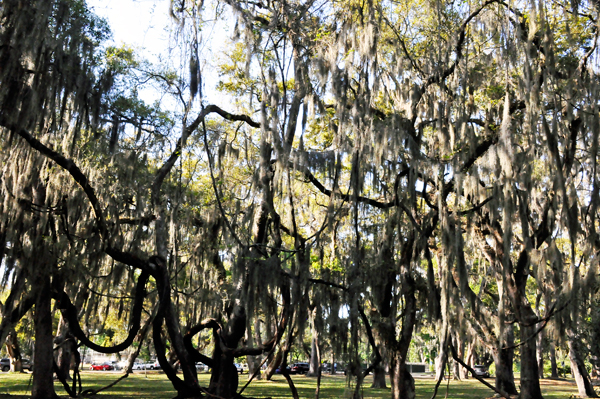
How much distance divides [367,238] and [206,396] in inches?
215

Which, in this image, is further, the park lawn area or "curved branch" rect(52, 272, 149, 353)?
the park lawn area

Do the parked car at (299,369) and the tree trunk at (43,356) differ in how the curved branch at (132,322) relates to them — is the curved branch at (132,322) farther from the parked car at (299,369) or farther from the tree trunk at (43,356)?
the parked car at (299,369)

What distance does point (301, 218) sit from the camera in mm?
16703

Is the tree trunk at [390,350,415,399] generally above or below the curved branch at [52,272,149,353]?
below

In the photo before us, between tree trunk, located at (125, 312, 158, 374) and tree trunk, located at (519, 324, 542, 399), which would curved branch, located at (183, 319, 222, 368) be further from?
tree trunk, located at (519, 324, 542, 399)

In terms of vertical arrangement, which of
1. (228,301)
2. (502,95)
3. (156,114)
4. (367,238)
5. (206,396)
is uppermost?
(502,95)

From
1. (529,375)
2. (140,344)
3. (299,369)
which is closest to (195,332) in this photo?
(140,344)

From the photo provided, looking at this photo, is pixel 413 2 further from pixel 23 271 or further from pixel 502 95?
pixel 23 271

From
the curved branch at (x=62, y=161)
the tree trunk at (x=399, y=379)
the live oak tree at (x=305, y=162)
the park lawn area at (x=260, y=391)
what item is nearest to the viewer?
the curved branch at (x=62, y=161)

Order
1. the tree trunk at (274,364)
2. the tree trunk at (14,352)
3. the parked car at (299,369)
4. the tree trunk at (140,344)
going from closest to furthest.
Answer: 1. the tree trunk at (140,344)
2. the tree trunk at (274,364)
3. the tree trunk at (14,352)
4. the parked car at (299,369)

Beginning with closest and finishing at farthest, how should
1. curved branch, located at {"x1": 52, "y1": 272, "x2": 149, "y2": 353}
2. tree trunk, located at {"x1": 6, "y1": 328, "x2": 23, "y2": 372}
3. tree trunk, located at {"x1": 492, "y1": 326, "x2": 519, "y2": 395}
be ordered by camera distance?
curved branch, located at {"x1": 52, "y1": 272, "x2": 149, "y2": 353}, tree trunk, located at {"x1": 492, "y1": 326, "x2": 519, "y2": 395}, tree trunk, located at {"x1": 6, "y1": 328, "x2": 23, "y2": 372}

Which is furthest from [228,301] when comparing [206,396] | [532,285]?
[532,285]

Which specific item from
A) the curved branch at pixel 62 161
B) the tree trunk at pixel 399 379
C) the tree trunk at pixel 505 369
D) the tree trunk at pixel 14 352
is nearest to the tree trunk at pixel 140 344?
the curved branch at pixel 62 161

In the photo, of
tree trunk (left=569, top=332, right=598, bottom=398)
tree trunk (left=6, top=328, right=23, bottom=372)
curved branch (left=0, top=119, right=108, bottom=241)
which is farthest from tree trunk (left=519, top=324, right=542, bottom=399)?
tree trunk (left=6, top=328, right=23, bottom=372)
